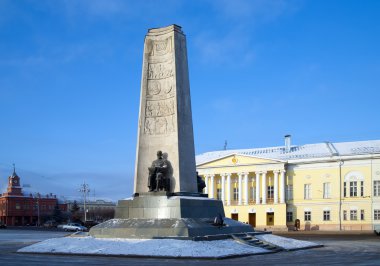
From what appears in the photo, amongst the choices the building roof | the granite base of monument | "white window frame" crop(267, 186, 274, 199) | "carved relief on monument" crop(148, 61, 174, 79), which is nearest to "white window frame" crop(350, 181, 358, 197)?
the building roof

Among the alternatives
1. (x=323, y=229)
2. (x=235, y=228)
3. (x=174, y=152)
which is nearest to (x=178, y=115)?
(x=174, y=152)

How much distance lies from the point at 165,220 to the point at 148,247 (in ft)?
9.07

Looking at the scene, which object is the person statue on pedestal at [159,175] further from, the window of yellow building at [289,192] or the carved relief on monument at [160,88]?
the window of yellow building at [289,192]

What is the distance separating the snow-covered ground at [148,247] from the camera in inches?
689

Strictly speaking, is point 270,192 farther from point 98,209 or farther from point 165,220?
point 98,209

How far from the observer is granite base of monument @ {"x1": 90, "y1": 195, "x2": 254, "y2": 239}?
2038 centimetres

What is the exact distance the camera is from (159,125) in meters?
23.0

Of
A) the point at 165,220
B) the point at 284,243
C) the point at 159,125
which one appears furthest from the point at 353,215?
the point at 165,220

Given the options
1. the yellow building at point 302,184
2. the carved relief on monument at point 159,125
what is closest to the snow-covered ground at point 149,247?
the carved relief on monument at point 159,125

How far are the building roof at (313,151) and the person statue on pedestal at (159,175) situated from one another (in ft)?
159

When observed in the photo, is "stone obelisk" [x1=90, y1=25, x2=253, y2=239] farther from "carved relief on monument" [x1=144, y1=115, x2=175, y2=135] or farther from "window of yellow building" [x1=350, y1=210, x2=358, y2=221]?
"window of yellow building" [x1=350, y1=210, x2=358, y2=221]

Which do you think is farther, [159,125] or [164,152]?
[159,125]

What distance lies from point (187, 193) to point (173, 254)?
5.10 m

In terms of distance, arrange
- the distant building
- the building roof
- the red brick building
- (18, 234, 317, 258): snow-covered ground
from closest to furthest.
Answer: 1. (18, 234, 317, 258): snow-covered ground
2. the building roof
3. the red brick building
4. the distant building
